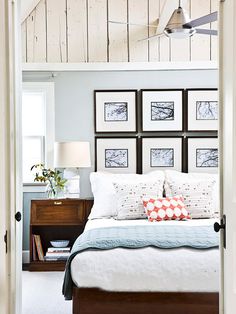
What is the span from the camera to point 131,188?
18.4ft

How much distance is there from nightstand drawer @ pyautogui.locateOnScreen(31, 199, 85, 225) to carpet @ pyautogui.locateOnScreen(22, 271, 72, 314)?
0.62 metres

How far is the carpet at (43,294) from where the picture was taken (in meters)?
4.48

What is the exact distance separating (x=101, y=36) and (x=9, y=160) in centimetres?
437

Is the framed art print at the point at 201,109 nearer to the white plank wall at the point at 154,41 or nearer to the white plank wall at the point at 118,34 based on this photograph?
the white plank wall at the point at 154,41

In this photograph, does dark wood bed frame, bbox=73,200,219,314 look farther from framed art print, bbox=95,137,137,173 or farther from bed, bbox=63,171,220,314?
framed art print, bbox=95,137,137,173

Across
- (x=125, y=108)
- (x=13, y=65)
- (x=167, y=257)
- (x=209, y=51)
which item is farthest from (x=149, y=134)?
(x=13, y=65)

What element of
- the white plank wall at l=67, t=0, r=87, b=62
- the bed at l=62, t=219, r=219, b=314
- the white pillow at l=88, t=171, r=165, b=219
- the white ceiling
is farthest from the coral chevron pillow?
the white ceiling

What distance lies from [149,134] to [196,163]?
704mm

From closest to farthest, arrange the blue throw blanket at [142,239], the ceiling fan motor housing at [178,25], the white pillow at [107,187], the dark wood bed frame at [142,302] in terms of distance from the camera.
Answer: the dark wood bed frame at [142,302] → the blue throw blanket at [142,239] → the ceiling fan motor housing at [178,25] → the white pillow at [107,187]

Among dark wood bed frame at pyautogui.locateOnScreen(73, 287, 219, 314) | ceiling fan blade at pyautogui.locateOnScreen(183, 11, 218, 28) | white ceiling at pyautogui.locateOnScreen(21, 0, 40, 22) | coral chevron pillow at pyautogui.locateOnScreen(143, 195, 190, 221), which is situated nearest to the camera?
dark wood bed frame at pyautogui.locateOnScreen(73, 287, 219, 314)

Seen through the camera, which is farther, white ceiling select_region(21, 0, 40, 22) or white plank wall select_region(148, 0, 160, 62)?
white plank wall select_region(148, 0, 160, 62)

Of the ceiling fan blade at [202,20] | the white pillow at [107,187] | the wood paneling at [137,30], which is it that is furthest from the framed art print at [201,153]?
the ceiling fan blade at [202,20]

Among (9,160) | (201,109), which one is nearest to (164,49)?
(201,109)

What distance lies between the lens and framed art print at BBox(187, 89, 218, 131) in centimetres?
634
